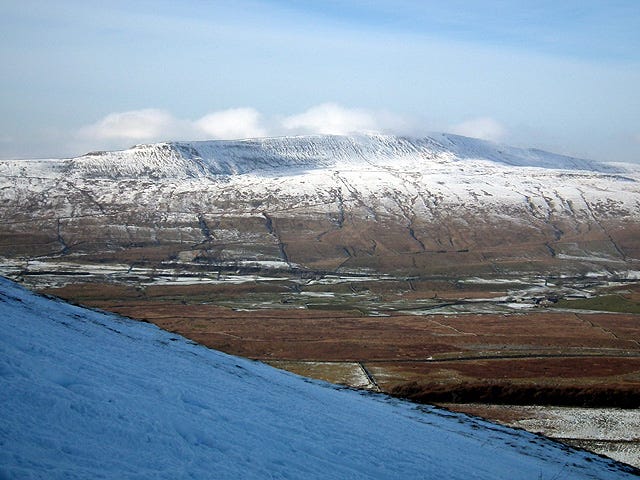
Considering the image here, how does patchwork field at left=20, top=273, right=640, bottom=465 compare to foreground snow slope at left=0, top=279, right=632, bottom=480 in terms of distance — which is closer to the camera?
foreground snow slope at left=0, top=279, right=632, bottom=480

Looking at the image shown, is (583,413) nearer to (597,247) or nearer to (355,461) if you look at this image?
(355,461)

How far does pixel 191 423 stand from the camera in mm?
13766

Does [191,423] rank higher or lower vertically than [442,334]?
higher

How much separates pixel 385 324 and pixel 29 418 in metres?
82.0

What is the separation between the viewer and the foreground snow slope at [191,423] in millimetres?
11070

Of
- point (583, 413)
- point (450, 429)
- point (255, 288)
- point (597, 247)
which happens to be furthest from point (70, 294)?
point (597, 247)

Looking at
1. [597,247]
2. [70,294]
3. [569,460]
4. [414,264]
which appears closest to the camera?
[569,460]

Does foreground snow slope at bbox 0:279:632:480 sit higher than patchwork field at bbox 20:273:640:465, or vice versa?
foreground snow slope at bbox 0:279:632:480

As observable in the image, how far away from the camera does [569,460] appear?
69.8 feet

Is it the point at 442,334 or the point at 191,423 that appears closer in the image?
the point at 191,423

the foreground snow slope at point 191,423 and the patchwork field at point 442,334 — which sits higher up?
the foreground snow slope at point 191,423

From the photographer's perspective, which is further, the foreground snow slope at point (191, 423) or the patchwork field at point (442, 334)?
the patchwork field at point (442, 334)

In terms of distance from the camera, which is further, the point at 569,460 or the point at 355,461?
the point at 569,460

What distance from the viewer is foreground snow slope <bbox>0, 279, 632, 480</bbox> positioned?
36.3 feet
